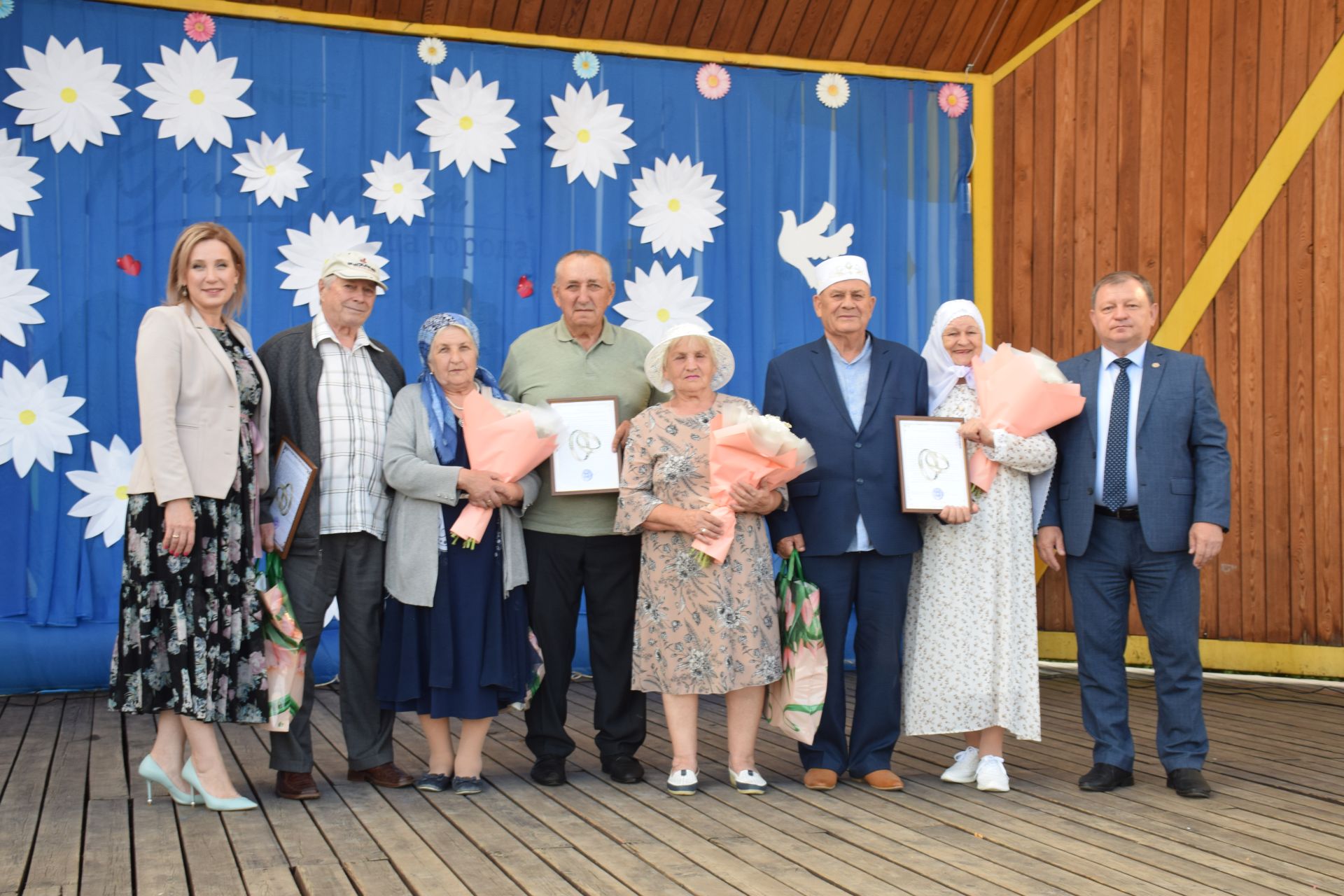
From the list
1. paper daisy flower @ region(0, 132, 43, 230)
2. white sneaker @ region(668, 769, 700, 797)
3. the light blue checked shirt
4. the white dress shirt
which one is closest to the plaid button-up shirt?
white sneaker @ region(668, 769, 700, 797)

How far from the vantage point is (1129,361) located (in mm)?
3818

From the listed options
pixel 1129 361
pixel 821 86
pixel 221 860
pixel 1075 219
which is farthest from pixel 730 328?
pixel 221 860

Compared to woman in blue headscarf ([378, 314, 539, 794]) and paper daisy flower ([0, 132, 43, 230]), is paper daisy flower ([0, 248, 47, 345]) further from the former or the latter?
woman in blue headscarf ([378, 314, 539, 794])

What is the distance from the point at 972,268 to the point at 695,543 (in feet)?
11.6

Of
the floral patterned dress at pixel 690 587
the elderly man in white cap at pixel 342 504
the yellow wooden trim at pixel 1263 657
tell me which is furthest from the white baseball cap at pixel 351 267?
the yellow wooden trim at pixel 1263 657

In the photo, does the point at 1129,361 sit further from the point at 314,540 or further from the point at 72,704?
the point at 72,704

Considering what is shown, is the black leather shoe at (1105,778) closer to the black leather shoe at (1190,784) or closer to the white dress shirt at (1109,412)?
the black leather shoe at (1190,784)

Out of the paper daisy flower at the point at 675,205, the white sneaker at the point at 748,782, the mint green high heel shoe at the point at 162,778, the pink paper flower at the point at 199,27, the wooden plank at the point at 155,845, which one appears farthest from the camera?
the paper daisy flower at the point at 675,205

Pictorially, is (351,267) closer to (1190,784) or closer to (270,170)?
(270,170)

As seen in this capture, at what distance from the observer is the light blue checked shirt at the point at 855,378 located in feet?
12.6

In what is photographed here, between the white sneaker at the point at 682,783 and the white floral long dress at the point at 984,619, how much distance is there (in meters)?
0.63

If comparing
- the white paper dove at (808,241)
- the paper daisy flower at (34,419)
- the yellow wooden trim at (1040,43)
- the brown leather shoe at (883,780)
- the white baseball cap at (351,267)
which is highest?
the yellow wooden trim at (1040,43)

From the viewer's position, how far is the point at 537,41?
5.96 m

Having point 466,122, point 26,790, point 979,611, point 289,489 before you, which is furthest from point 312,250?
point 979,611
